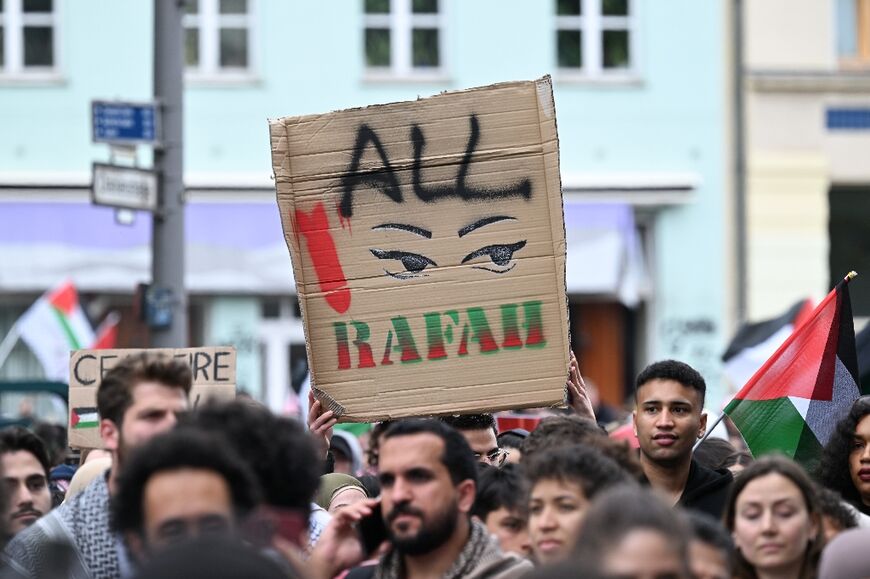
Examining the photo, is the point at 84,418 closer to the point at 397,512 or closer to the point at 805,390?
the point at 397,512

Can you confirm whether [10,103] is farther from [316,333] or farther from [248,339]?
[316,333]

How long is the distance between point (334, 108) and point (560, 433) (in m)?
14.9

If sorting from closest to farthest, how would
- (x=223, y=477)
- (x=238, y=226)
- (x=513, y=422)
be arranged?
1. (x=223, y=477)
2. (x=513, y=422)
3. (x=238, y=226)

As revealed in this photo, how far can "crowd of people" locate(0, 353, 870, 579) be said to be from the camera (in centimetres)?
400

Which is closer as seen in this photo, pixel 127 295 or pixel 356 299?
pixel 356 299

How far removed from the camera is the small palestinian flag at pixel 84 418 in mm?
7980

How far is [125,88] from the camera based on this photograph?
20.9 m

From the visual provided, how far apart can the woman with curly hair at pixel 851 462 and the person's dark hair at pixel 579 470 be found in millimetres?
1987

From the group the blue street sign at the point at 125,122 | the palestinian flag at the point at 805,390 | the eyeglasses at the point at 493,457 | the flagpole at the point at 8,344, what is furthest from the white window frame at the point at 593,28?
the eyeglasses at the point at 493,457

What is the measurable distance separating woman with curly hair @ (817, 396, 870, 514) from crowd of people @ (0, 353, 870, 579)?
539 mm

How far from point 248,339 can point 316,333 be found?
13738mm

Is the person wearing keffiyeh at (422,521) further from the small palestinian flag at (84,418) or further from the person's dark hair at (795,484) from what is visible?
the small palestinian flag at (84,418)

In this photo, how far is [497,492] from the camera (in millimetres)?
5977

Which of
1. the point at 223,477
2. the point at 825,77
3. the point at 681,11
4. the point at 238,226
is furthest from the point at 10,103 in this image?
the point at 223,477
